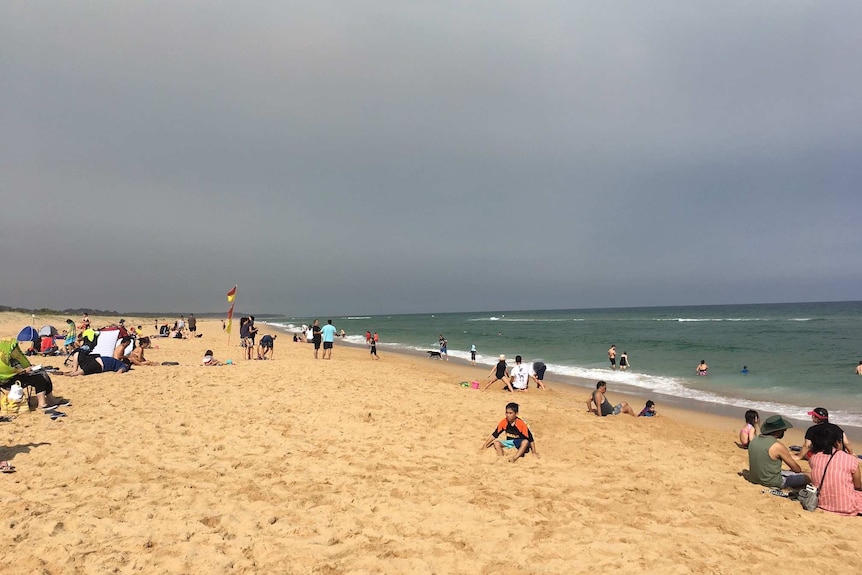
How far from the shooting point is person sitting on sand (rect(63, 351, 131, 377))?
11.4 m

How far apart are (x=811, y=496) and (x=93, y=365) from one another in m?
14.3

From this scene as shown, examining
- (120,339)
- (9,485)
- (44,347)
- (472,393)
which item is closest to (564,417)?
(472,393)

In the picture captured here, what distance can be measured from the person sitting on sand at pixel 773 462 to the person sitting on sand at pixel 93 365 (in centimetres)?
1380

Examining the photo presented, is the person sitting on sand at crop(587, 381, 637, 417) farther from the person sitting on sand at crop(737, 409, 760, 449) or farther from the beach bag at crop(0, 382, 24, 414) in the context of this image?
the beach bag at crop(0, 382, 24, 414)

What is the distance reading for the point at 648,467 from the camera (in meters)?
6.92

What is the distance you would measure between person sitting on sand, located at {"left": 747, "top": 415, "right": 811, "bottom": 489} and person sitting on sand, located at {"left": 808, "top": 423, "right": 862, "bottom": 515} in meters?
0.27

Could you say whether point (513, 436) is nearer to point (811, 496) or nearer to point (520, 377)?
point (811, 496)

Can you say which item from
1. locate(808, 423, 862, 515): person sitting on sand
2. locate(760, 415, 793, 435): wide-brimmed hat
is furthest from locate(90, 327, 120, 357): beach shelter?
locate(808, 423, 862, 515): person sitting on sand

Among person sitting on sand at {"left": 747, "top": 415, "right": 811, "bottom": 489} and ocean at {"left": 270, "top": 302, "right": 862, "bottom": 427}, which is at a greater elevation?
person sitting on sand at {"left": 747, "top": 415, "right": 811, "bottom": 489}

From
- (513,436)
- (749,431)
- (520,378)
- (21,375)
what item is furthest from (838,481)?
(21,375)

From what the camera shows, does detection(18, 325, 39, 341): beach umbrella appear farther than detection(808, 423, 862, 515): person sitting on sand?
Yes

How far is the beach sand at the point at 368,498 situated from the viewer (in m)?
4.06

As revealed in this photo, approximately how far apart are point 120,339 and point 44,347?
5025mm

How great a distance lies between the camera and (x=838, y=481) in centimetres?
552
